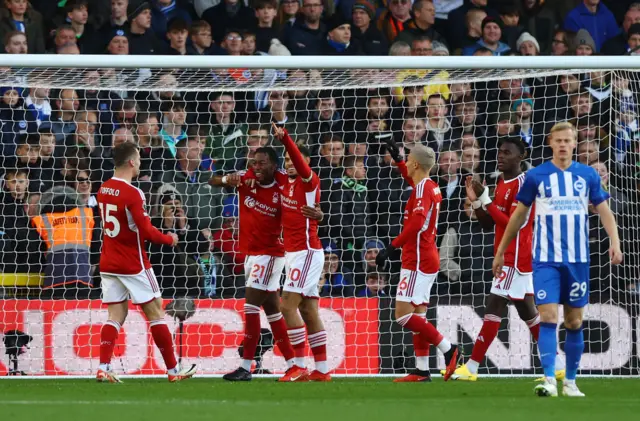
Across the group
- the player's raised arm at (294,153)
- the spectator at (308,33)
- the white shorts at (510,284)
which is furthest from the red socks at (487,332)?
the spectator at (308,33)

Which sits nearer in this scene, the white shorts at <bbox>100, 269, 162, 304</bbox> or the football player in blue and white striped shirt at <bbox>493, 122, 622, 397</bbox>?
the football player in blue and white striped shirt at <bbox>493, 122, 622, 397</bbox>

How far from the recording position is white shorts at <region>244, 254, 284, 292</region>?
1024 centimetres

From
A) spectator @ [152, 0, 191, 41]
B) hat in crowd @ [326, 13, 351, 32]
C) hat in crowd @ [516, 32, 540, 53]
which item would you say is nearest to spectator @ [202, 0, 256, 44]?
spectator @ [152, 0, 191, 41]

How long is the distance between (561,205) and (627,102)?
154 inches

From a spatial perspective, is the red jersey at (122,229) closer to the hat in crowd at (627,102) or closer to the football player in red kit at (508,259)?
the football player in red kit at (508,259)

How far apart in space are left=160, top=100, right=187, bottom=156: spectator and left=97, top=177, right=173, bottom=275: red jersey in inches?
103

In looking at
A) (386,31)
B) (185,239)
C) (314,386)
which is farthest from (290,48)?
(314,386)

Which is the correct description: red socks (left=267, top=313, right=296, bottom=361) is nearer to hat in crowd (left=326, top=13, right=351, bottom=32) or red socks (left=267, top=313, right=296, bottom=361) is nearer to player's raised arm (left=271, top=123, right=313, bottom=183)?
player's raised arm (left=271, top=123, right=313, bottom=183)

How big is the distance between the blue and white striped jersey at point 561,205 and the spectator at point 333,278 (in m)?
3.97

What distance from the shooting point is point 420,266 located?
10047mm

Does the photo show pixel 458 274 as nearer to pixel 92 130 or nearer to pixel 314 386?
pixel 314 386

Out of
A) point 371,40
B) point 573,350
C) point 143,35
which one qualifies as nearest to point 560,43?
point 371,40

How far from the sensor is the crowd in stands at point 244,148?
38.2 feet

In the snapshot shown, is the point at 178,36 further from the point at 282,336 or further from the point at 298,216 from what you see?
the point at 282,336
